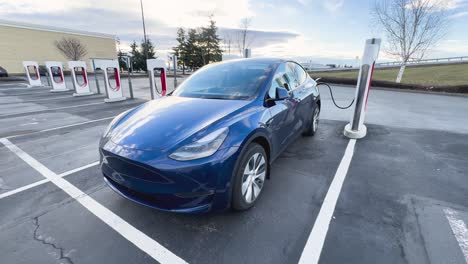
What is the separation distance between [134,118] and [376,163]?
3.61m

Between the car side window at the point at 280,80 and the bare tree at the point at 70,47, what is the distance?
42679 millimetres

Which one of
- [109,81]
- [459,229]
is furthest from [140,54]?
[459,229]

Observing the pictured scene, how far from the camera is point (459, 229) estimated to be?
2.13m

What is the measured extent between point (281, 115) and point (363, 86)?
8.24ft

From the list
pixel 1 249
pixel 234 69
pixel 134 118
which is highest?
pixel 234 69

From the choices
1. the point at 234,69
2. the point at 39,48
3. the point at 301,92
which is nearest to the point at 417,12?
the point at 301,92

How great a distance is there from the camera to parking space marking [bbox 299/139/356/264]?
6.08ft

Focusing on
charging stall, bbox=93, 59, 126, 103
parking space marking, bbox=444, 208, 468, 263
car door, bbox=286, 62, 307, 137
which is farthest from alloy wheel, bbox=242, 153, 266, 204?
charging stall, bbox=93, 59, 126, 103

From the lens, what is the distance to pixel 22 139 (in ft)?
16.2

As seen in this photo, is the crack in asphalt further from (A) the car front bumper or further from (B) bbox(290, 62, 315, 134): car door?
(B) bbox(290, 62, 315, 134): car door

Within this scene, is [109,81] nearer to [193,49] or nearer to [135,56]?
[193,49]

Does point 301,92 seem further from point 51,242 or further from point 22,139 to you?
point 22,139

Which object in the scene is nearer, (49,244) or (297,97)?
(49,244)

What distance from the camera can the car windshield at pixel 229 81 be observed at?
285 centimetres
